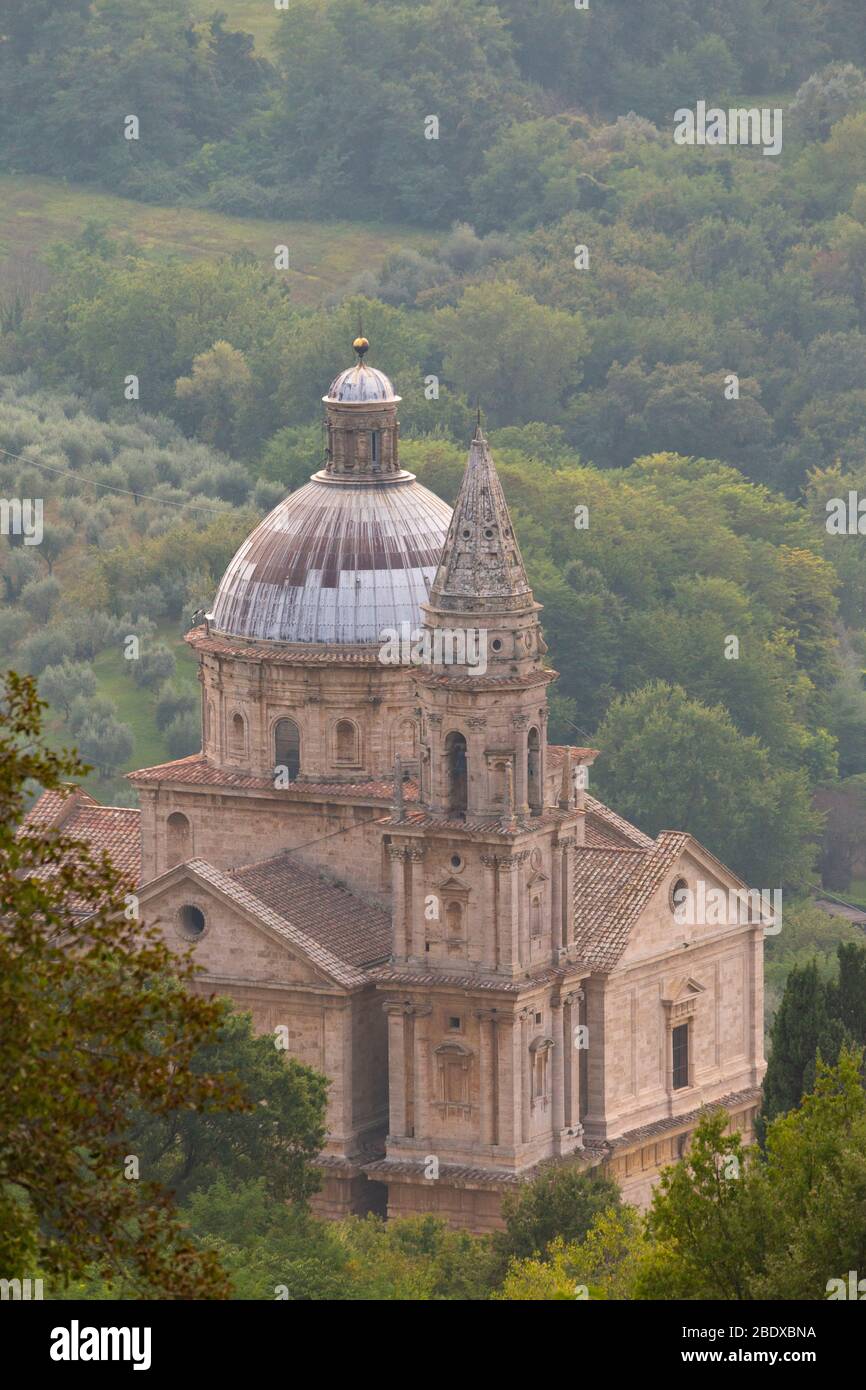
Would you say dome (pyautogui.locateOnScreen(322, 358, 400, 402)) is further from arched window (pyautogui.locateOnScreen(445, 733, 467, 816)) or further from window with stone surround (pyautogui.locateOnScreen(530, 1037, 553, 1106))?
window with stone surround (pyautogui.locateOnScreen(530, 1037, 553, 1106))

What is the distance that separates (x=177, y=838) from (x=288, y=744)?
3173mm

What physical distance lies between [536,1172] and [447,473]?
172ft

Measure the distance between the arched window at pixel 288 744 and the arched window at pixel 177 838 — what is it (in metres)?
2.54

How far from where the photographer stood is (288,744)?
90.0 m

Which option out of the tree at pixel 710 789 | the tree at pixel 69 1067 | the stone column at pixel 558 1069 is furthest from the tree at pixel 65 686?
the tree at pixel 69 1067

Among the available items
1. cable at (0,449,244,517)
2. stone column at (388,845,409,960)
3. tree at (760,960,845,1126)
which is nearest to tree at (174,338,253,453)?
cable at (0,449,244,517)

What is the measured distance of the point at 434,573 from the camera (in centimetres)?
9038

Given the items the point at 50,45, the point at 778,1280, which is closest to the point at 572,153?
the point at 50,45

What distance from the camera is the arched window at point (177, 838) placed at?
91.6m

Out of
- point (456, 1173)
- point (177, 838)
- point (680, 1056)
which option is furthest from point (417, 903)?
point (177, 838)

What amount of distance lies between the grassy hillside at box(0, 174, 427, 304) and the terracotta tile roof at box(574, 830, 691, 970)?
94.8 metres

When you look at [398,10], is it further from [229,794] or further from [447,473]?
[229,794]

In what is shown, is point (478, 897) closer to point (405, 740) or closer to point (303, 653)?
point (405, 740)

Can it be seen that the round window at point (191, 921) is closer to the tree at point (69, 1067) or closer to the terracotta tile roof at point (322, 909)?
the terracotta tile roof at point (322, 909)
